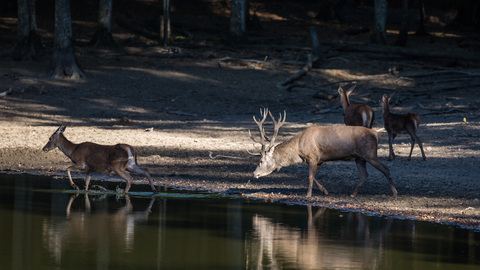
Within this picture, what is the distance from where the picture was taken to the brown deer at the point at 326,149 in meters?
11.1

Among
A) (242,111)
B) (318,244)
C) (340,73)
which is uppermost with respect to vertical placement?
(340,73)

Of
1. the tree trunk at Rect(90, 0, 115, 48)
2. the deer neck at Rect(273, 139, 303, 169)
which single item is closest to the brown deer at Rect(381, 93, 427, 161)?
the deer neck at Rect(273, 139, 303, 169)

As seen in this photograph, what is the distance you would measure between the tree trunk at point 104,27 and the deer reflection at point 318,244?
64.4 ft

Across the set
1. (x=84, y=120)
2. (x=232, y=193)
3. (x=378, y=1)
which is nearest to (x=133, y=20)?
(x=378, y=1)

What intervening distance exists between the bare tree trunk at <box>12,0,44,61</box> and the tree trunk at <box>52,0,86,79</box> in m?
1.72

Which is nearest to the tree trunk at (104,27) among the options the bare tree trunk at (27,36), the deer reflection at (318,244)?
the bare tree trunk at (27,36)

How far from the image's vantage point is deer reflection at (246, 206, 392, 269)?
736 cm

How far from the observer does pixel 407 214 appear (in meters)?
10.1

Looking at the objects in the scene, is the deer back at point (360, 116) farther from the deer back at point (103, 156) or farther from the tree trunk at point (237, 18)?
the tree trunk at point (237, 18)

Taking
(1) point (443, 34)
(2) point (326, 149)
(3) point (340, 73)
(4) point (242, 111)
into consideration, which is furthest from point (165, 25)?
(2) point (326, 149)

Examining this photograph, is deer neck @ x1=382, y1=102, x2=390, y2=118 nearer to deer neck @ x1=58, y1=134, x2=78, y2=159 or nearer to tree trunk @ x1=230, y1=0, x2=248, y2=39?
deer neck @ x1=58, y1=134, x2=78, y2=159

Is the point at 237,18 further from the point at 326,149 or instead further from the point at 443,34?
the point at 326,149

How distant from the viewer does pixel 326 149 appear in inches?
444

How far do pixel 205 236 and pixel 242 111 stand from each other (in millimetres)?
14137
